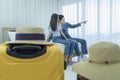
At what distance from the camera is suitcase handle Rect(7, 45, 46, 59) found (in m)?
1.21

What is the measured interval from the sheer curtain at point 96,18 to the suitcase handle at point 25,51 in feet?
10.9

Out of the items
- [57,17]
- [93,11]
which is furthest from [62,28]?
Answer: [93,11]

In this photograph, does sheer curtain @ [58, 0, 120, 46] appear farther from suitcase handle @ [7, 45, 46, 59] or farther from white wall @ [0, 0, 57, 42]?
suitcase handle @ [7, 45, 46, 59]

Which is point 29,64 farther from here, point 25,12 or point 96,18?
point 25,12

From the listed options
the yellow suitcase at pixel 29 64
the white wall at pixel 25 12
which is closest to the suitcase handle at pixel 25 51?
the yellow suitcase at pixel 29 64

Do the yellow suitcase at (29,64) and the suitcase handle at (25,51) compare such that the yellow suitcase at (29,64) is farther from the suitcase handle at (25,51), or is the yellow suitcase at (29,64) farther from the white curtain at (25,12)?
the white curtain at (25,12)

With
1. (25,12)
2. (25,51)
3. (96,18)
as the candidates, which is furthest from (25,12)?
(25,51)

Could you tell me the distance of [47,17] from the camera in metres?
5.96

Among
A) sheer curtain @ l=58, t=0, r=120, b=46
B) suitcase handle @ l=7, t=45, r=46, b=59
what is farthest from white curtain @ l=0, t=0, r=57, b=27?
suitcase handle @ l=7, t=45, r=46, b=59

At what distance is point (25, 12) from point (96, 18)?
207 cm

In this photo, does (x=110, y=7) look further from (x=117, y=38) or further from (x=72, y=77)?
(x=72, y=77)

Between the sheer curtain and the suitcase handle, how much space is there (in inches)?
130

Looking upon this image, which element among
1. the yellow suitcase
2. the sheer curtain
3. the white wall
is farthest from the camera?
the white wall

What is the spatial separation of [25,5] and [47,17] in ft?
2.69
